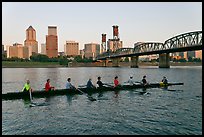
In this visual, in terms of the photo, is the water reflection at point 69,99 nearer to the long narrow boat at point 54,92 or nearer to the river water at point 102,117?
the river water at point 102,117

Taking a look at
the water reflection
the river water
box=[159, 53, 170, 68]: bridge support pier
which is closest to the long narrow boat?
the water reflection

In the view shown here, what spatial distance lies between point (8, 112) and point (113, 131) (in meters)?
11.3

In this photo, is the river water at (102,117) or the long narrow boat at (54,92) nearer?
the river water at (102,117)

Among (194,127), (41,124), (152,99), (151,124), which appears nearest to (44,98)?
(41,124)

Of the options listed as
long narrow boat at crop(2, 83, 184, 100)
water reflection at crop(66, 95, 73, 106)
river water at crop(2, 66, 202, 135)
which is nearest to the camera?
river water at crop(2, 66, 202, 135)

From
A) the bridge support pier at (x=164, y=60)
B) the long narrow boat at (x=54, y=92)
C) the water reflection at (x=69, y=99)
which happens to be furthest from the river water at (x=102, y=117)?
the bridge support pier at (x=164, y=60)

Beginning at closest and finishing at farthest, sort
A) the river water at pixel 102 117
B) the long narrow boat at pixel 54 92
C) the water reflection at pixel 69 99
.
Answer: the river water at pixel 102 117
the water reflection at pixel 69 99
the long narrow boat at pixel 54 92

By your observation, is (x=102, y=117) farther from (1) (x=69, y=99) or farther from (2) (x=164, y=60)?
(2) (x=164, y=60)

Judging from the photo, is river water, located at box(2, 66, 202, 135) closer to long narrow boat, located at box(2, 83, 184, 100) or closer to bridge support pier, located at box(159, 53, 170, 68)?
long narrow boat, located at box(2, 83, 184, 100)

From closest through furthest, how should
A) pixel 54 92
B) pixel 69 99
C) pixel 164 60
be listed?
pixel 69 99, pixel 54 92, pixel 164 60

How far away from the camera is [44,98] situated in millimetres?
28625

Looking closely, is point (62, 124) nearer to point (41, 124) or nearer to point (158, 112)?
point (41, 124)

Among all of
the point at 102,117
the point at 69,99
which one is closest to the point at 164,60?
the point at 69,99

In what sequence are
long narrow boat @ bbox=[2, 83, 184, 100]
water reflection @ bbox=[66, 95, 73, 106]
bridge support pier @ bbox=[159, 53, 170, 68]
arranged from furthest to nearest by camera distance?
bridge support pier @ bbox=[159, 53, 170, 68] < long narrow boat @ bbox=[2, 83, 184, 100] < water reflection @ bbox=[66, 95, 73, 106]
